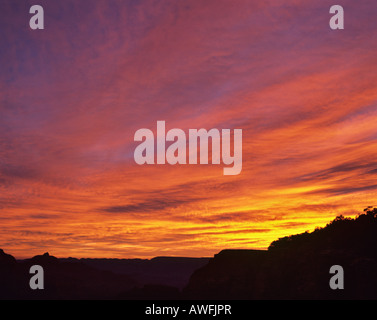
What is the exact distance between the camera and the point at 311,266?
95.2m

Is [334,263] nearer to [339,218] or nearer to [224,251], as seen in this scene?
[339,218]

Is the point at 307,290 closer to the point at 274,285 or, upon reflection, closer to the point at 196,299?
the point at 274,285

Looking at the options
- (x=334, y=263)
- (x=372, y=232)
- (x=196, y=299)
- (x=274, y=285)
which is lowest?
(x=196, y=299)

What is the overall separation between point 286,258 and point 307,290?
40.8 ft

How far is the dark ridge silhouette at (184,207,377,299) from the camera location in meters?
82.1

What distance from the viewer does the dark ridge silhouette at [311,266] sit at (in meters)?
82.1

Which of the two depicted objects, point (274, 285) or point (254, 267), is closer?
point (274, 285)

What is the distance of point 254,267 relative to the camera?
410 ft

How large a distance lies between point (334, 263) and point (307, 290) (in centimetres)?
1251

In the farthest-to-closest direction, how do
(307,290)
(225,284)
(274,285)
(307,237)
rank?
(225,284)
(274,285)
(307,237)
(307,290)

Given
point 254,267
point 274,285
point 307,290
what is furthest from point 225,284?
point 307,290

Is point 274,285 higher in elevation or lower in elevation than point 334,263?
lower
